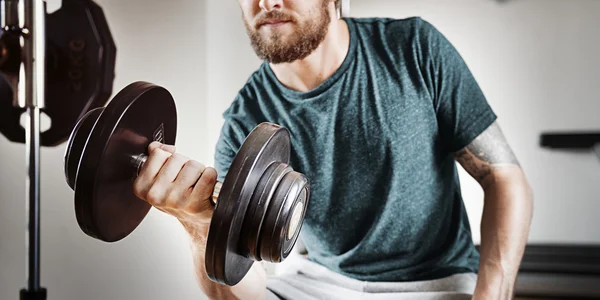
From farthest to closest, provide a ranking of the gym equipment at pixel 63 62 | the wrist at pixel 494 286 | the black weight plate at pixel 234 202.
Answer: the gym equipment at pixel 63 62 → the wrist at pixel 494 286 → the black weight plate at pixel 234 202

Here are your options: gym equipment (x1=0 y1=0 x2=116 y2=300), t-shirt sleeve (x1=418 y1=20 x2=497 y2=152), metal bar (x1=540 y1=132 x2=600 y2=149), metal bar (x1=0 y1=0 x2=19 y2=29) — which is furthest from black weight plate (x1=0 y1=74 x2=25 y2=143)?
metal bar (x1=540 y1=132 x2=600 y2=149)

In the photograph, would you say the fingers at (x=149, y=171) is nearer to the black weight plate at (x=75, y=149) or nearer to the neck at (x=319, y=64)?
the black weight plate at (x=75, y=149)

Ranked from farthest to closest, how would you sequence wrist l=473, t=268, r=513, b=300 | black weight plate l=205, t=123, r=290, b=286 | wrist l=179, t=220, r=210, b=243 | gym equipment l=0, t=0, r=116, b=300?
gym equipment l=0, t=0, r=116, b=300 → wrist l=473, t=268, r=513, b=300 → wrist l=179, t=220, r=210, b=243 → black weight plate l=205, t=123, r=290, b=286

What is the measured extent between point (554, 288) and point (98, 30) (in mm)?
1185

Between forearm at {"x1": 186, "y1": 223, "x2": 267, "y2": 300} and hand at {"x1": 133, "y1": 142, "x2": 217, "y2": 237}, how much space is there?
24cm

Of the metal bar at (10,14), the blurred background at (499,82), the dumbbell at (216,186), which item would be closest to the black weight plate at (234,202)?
the dumbbell at (216,186)

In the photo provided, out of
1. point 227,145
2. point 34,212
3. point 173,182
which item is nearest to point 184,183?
point 173,182

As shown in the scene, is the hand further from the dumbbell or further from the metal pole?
the metal pole

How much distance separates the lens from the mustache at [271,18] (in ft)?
4.02

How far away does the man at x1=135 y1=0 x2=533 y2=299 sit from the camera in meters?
1.28

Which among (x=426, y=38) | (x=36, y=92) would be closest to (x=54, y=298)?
(x=36, y=92)

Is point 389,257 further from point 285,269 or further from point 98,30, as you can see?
point 98,30

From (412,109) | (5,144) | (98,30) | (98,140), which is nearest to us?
(98,140)

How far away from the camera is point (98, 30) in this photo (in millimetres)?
1434
